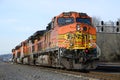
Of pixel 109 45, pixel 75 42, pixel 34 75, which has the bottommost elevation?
pixel 34 75

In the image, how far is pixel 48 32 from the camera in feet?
74.1

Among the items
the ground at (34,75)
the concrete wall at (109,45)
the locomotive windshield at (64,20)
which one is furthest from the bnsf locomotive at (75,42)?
the concrete wall at (109,45)

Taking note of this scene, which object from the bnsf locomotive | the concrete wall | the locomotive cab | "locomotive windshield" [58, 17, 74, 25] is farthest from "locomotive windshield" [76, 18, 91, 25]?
the concrete wall

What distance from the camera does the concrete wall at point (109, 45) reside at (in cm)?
4950

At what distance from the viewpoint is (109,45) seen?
52.2 meters

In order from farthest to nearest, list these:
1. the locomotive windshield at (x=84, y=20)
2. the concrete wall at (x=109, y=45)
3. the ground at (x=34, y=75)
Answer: the concrete wall at (x=109, y=45), the locomotive windshield at (x=84, y=20), the ground at (x=34, y=75)

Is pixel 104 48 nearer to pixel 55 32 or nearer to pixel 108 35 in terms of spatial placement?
pixel 108 35

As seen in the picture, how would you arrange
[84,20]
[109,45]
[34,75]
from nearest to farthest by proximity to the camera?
[34,75]
[84,20]
[109,45]

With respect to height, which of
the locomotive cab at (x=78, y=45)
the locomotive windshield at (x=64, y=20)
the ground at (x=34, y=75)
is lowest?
the ground at (x=34, y=75)

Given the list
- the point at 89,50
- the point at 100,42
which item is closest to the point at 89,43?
the point at 89,50

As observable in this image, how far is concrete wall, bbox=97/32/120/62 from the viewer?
1949 inches

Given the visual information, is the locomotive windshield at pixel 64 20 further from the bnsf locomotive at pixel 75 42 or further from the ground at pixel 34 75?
the ground at pixel 34 75

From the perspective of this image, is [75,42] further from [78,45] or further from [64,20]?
[64,20]

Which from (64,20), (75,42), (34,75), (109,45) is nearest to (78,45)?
(75,42)
